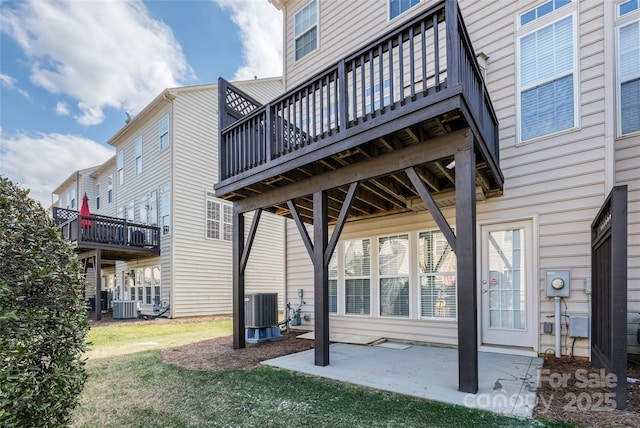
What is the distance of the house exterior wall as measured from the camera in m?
4.63

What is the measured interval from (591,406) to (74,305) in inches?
162

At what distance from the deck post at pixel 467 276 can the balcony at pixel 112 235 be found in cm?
1163

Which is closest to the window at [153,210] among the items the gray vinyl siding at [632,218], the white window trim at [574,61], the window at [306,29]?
the window at [306,29]

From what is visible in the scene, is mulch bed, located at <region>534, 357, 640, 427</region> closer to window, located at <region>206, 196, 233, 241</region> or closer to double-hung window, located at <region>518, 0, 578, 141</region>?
double-hung window, located at <region>518, 0, 578, 141</region>

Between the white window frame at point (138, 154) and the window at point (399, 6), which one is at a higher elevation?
the window at point (399, 6)

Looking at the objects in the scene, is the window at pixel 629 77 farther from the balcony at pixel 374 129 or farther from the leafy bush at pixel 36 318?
the leafy bush at pixel 36 318

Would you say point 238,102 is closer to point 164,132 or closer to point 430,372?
point 430,372

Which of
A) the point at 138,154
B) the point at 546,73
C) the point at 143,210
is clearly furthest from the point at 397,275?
the point at 138,154

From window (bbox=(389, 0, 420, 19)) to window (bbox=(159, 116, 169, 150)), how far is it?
9097 mm

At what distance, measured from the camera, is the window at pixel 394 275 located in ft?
20.7

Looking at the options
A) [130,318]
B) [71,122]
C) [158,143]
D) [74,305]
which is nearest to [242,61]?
[158,143]

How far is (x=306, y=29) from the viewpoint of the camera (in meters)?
8.46

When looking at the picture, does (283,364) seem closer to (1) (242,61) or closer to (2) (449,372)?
(2) (449,372)

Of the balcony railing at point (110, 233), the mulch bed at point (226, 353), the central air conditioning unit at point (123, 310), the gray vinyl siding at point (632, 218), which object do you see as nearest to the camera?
the gray vinyl siding at point (632, 218)
